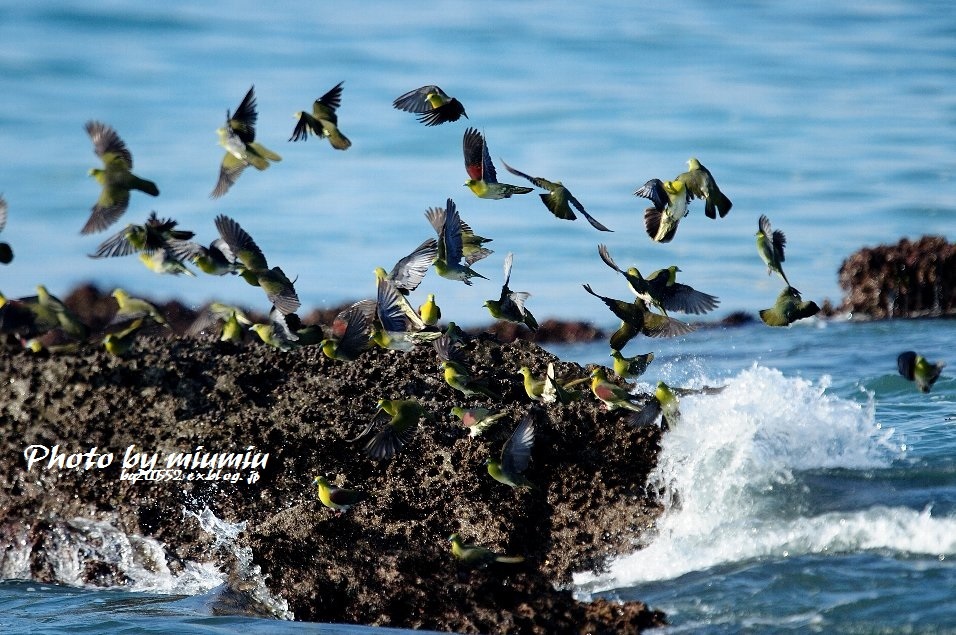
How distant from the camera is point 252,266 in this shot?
606 centimetres

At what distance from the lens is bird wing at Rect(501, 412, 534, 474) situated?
5281 mm

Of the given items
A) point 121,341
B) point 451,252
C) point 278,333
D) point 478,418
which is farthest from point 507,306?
point 121,341

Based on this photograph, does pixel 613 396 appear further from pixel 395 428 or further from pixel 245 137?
pixel 245 137

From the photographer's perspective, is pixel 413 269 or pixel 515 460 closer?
pixel 515 460

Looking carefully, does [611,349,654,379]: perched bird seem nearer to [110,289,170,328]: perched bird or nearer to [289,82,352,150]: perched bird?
[289,82,352,150]: perched bird

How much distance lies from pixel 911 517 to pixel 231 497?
340cm

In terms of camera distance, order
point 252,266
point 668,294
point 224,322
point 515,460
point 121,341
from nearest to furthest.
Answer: point 515,460 < point 668,294 < point 252,266 < point 121,341 < point 224,322

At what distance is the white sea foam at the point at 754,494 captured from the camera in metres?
5.41


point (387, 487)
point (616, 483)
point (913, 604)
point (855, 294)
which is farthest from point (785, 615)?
point (855, 294)

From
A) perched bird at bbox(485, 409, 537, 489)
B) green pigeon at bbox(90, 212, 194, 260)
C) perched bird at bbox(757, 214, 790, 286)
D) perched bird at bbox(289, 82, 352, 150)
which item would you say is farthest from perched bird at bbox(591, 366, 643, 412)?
green pigeon at bbox(90, 212, 194, 260)

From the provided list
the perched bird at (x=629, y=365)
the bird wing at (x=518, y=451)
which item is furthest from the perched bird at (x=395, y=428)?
the perched bird at (x=629, y=365)

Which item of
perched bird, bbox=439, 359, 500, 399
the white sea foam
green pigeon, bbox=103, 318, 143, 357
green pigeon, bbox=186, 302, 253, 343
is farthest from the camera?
green pigeon, bbox=186, 302, 253, 343

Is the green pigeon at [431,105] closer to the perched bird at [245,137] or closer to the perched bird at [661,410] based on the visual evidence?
the perched bird at [245,137]

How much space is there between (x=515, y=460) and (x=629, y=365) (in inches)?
35.7
